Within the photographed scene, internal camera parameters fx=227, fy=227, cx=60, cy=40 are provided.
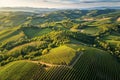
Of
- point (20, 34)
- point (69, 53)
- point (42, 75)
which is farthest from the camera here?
point (20, 34)

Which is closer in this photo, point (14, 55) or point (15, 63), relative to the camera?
point (15, 63)

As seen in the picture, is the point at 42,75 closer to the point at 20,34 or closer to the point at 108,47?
the point at 108,47

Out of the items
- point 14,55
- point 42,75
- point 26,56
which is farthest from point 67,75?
point 14,55

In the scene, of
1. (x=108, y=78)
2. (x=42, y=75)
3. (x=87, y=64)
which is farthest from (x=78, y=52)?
(x=42, y=75)

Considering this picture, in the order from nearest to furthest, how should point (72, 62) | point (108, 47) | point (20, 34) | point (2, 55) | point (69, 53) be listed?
1. point (72, 62)
2. point (69, 53)
3. point (2, 55)
4. point (108, 47)
5. point (20, 34)

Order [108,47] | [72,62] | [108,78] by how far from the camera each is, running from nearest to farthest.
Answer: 1. [108,78]
2. [72,62]
3. [108,47]

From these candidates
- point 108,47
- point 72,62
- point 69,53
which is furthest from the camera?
point 108,47

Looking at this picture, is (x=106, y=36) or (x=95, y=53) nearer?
(x=95, y=53)

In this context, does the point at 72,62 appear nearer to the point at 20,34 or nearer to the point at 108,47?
the point at 108,47

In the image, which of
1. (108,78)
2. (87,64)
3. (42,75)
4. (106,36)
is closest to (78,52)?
Result: (87,64)
